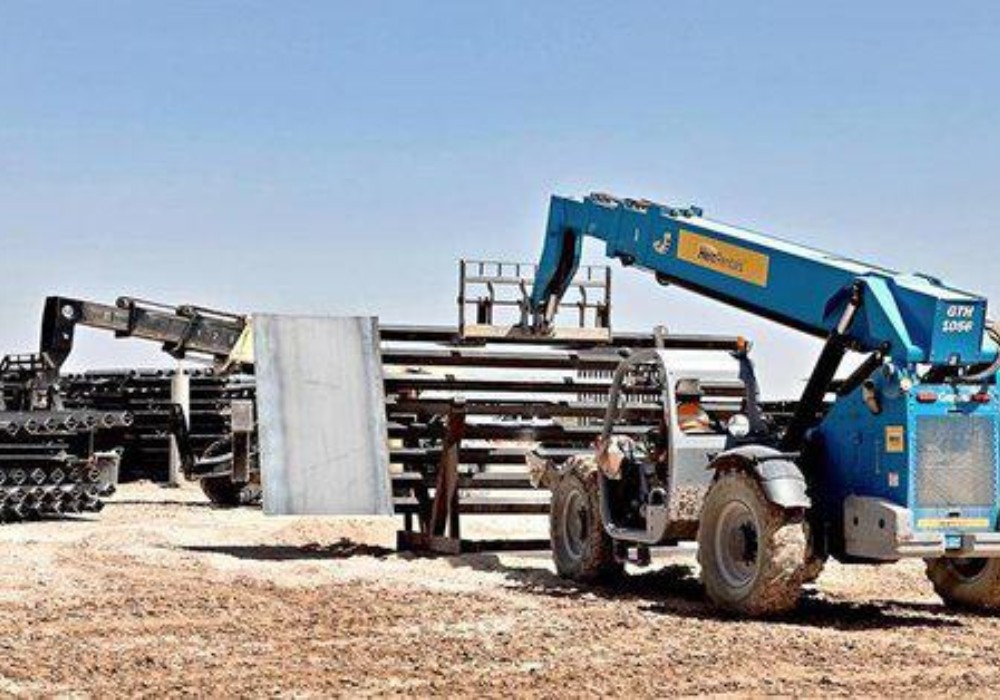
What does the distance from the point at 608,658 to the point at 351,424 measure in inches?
294

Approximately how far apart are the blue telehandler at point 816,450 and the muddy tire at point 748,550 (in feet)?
0.04

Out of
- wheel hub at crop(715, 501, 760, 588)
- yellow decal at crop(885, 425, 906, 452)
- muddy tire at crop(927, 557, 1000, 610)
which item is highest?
yellow decal at crop(885, 425, 906, 452)

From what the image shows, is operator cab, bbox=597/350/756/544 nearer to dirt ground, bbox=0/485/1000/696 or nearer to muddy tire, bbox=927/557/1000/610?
dirt ground, bbox=0/485/1000/696

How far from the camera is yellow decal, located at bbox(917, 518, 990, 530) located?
37.0ft

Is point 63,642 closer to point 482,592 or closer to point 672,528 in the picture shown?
point 482,592

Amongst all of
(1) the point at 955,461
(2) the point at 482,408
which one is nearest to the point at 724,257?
(1) the point at 955,461

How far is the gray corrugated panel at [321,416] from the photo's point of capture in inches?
639

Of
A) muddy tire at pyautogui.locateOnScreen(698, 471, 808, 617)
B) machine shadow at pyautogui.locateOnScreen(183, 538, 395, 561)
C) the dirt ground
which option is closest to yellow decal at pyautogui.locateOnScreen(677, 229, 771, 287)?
muddy tire at pyautogui.locateOnScreen(698, 471, 808, 617)

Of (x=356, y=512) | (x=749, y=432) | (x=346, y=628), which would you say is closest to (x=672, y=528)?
(x=749, y=432)

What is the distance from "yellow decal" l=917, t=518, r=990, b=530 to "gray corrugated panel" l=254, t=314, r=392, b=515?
655cm

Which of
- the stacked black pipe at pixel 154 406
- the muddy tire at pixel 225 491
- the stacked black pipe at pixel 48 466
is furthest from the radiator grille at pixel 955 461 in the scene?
the stacked black pipe at pixel 154 406

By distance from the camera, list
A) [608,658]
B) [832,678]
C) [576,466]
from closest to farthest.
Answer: [832,678] → [608,658] → [576,466]

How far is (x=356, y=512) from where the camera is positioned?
16.2 metres

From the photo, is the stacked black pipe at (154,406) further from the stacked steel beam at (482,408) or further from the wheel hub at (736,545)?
the wheel hub at (736,545)
